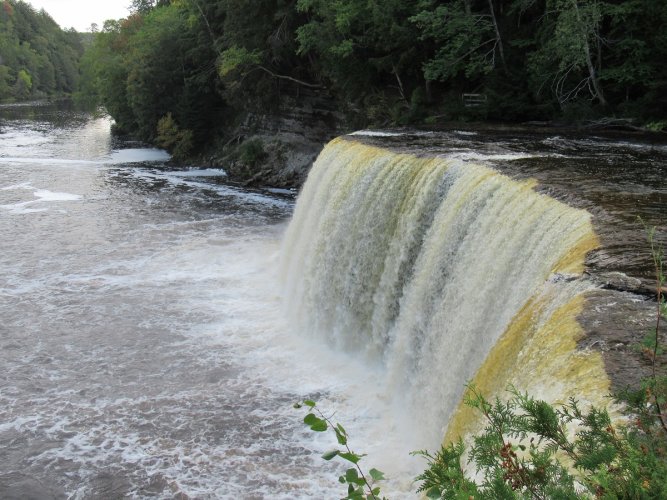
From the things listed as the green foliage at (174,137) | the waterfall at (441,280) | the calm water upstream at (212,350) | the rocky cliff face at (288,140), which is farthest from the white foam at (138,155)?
the waterfall at (441,280)

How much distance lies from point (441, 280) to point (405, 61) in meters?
13.8

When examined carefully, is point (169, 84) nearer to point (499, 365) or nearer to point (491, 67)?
point (491, 67)

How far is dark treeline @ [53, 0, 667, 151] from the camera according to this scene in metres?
14.8

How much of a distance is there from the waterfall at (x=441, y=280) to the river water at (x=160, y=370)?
714mm

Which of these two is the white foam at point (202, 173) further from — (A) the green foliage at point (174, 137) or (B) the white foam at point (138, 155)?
(B) the white foam at point (138, 155)

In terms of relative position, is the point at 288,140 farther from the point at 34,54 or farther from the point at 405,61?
the point at 34,54

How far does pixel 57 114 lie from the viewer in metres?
61.0

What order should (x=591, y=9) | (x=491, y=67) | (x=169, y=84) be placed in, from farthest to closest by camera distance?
(x=169, y=84)
(x=491, y=67)
(x=591, y=9)

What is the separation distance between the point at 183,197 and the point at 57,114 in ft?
146

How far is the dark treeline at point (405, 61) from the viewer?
14.8m

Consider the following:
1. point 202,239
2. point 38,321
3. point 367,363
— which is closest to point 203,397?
point 367,363

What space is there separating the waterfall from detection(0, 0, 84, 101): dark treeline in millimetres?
89388

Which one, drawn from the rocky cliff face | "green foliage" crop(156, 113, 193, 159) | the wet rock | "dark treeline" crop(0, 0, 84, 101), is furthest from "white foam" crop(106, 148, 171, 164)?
"dark treeline" crop(0, 0, 84, 101)

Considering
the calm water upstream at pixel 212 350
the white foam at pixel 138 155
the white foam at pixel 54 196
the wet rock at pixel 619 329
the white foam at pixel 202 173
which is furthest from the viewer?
the white foam at pixel 138 155
